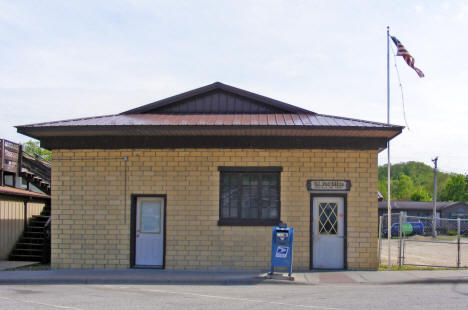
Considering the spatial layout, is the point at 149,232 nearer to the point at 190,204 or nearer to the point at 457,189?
the point at 190,204

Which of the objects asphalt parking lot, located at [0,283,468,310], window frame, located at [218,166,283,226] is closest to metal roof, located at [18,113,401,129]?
window frame, located at [218,166,283,226]

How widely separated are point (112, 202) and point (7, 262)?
4982mm

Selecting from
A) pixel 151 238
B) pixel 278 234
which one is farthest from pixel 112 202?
pixel 278 234

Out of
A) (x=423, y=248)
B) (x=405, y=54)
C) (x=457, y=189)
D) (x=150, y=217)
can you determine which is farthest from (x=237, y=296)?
(x=457, y=189)

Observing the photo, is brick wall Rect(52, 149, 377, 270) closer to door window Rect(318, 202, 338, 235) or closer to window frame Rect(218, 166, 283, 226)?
window frame Rect(218, 166, 283, 226)

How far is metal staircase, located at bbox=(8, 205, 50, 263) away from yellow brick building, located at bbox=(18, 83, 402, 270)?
8.24ft

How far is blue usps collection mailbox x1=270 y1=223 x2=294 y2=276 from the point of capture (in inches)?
534

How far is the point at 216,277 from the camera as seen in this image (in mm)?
13680

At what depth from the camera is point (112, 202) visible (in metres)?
15.5

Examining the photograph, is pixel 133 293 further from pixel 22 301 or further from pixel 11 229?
pixel 11 229

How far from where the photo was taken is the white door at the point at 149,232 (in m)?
15.4

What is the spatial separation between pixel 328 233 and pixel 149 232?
5.01 m

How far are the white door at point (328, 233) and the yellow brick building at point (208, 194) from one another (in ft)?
0.09

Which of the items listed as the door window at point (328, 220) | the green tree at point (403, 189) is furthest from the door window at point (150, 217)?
the green tree at point (403, 189)
